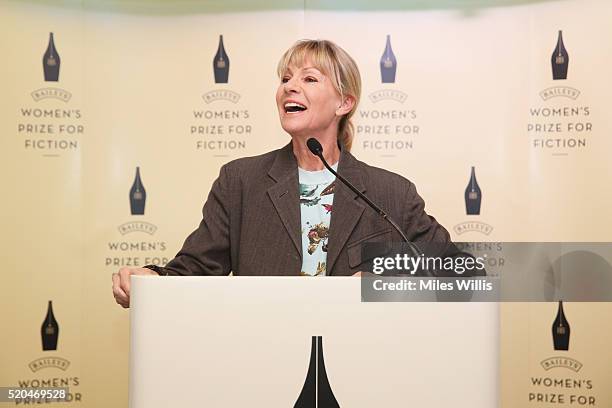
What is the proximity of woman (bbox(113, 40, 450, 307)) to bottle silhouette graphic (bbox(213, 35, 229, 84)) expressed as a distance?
1.07 meters

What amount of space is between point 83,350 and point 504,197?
2002 mm

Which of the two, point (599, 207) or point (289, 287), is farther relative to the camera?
point (599, 207)

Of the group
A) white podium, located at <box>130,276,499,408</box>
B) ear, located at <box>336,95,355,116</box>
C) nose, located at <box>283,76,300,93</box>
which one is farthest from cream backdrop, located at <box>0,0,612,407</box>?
white podium, located at <box>130,276,499,408</box>

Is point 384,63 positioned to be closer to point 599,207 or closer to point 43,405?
point 599,207

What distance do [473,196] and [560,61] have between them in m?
0.71

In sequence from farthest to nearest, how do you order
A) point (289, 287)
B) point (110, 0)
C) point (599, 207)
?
point (110, 0)
point (599, 207)
point (289, 287)

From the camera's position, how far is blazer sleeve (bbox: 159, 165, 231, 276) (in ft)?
6.44

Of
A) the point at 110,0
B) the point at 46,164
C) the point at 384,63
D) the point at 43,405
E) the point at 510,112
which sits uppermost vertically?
the point at 110,0

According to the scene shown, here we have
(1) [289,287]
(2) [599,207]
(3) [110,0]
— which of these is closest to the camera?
(1) [289,287]

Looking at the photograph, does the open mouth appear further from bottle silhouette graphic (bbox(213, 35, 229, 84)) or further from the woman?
bottle silhouette graphic (bbox(213, 35, 229, 84))

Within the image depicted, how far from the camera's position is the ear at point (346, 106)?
2.32m

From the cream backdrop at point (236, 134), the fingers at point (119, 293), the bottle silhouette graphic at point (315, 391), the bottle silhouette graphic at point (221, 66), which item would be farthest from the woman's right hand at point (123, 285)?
the bottle silhouette graphic at point (221, 66)

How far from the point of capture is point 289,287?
4.70 feet

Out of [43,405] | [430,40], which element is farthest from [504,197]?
[43,405]
